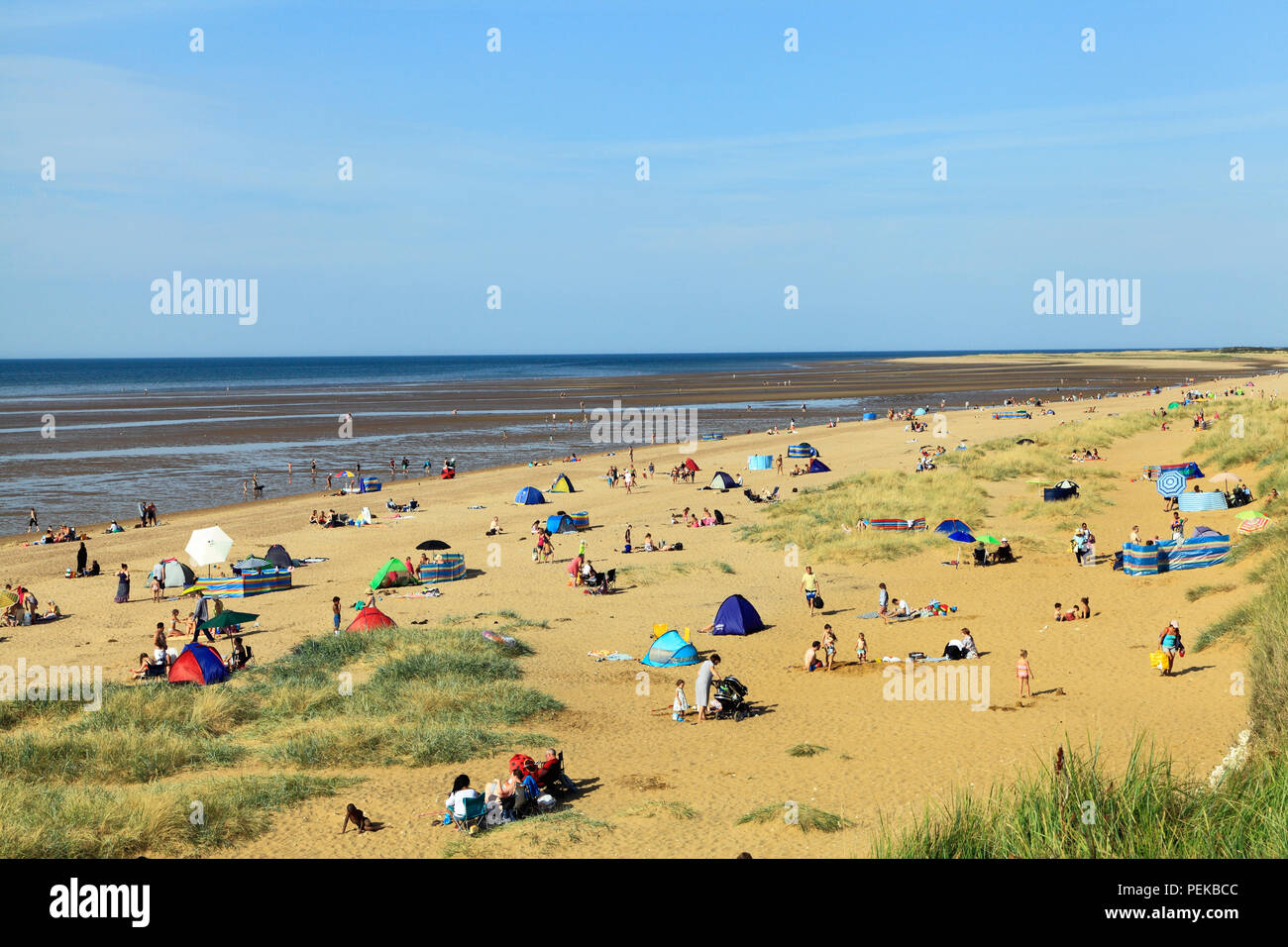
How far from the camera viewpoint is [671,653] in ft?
68.2

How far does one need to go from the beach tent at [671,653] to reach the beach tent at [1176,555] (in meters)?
12.6

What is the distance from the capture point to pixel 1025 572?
89.0ft

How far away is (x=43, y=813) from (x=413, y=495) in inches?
1362

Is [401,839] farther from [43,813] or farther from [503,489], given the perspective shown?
[503,489]

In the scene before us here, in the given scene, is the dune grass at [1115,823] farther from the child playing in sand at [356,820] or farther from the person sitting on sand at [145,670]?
the person sitting on sand at [145,670]

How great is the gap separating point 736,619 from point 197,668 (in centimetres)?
1176

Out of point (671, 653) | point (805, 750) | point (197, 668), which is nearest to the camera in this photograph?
point (805, 750)

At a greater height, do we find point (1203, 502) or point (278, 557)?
point (1203, 502)

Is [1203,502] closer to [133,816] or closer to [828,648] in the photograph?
[828,648]

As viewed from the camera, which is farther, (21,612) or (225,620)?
(21,612)

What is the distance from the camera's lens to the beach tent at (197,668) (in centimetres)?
1927

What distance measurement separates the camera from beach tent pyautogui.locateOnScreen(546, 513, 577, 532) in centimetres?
3612

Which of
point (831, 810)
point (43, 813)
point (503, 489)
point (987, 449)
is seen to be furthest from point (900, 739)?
point (987, 449)

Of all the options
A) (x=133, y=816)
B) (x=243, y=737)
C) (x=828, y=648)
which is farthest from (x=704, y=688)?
(x=133, y=816)
